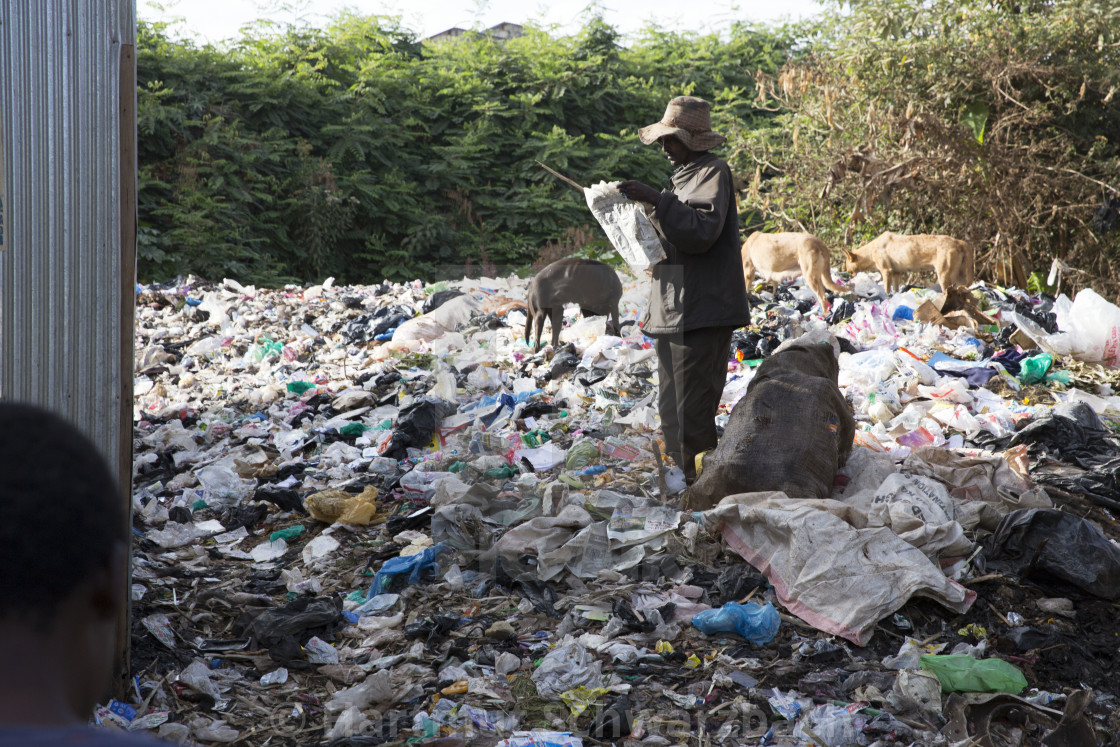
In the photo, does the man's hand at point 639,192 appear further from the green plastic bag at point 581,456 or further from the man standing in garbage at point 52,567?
the man standing in garbage at point 52,567

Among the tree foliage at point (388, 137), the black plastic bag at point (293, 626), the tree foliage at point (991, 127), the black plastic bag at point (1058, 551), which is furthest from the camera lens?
the tree foliage at point (388, 137)

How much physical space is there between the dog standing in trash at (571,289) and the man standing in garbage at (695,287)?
330 millimetres

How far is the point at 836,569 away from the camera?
2973mm

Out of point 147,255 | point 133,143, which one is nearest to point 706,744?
point 133,143

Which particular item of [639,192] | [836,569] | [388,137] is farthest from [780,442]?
[388,137]

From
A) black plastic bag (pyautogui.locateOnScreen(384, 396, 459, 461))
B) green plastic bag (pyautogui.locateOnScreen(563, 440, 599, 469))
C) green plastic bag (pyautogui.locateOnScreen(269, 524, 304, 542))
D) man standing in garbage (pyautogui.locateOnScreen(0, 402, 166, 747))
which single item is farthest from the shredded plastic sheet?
man standing in garbage (pyautogui.locateOnScreen(0, 402, 166, 747))

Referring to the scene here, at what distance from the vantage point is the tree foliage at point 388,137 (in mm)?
11469

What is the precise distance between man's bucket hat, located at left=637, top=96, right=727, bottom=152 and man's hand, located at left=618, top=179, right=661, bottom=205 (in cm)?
35

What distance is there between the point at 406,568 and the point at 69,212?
69.1 inches

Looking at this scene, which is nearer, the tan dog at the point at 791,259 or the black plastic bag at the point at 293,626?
the black plastic bag at the point at 293,626

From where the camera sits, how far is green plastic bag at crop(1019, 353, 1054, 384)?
5.85m

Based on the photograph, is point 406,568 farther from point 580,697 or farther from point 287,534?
point 580,697

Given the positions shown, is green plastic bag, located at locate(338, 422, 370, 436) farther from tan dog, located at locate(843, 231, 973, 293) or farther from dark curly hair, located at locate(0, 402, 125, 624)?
tan dog, located at locate(843, 231, 973, 293)

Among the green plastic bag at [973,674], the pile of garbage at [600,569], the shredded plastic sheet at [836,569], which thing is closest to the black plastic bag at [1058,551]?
the pile of garbage at [600,569]
